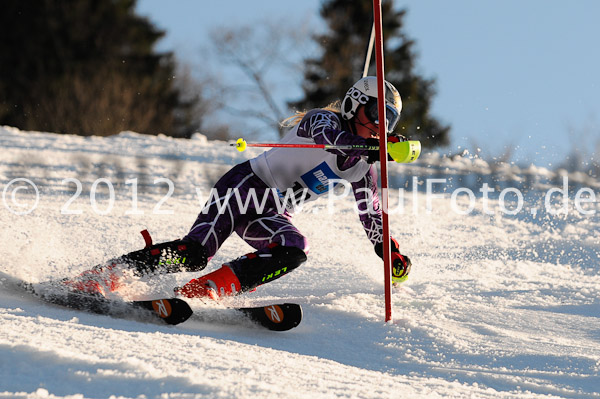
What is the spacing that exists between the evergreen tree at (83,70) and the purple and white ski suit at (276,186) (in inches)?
817

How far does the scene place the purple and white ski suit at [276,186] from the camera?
3.64 meters

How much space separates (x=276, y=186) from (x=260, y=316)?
33.1 inches

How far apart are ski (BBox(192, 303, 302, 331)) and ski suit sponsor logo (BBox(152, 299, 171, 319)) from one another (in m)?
0.22

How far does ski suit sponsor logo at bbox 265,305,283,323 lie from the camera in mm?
3238

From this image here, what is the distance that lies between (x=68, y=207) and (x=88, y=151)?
409 centimetres

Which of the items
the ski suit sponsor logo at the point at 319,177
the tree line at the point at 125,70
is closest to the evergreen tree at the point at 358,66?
the tree line at the point at 125,70

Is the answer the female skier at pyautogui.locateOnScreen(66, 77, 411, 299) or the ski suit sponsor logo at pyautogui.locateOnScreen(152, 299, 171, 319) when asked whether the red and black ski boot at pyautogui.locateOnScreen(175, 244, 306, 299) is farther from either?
the ski suit sponsor logo at pyautogui.locateOnScreen(152, 299, 171, 319)

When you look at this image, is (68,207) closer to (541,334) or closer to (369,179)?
(369,179)

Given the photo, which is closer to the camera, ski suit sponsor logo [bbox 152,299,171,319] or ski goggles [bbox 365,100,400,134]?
ski suit sponsor logo [bbox 152,299,171,319]

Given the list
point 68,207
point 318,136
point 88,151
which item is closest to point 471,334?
point 318,136

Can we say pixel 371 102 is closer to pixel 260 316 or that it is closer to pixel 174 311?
pixel 260 316

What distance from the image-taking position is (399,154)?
135 inches

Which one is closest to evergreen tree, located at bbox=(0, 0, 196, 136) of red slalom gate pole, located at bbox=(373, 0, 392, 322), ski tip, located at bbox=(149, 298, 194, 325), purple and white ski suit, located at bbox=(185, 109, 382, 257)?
purple and white ski suit, located at bbox=(185, 109, 382, 257)

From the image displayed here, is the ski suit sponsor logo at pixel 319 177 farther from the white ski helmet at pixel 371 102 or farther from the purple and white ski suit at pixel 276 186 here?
the white ski helmet at pixel 371 102
